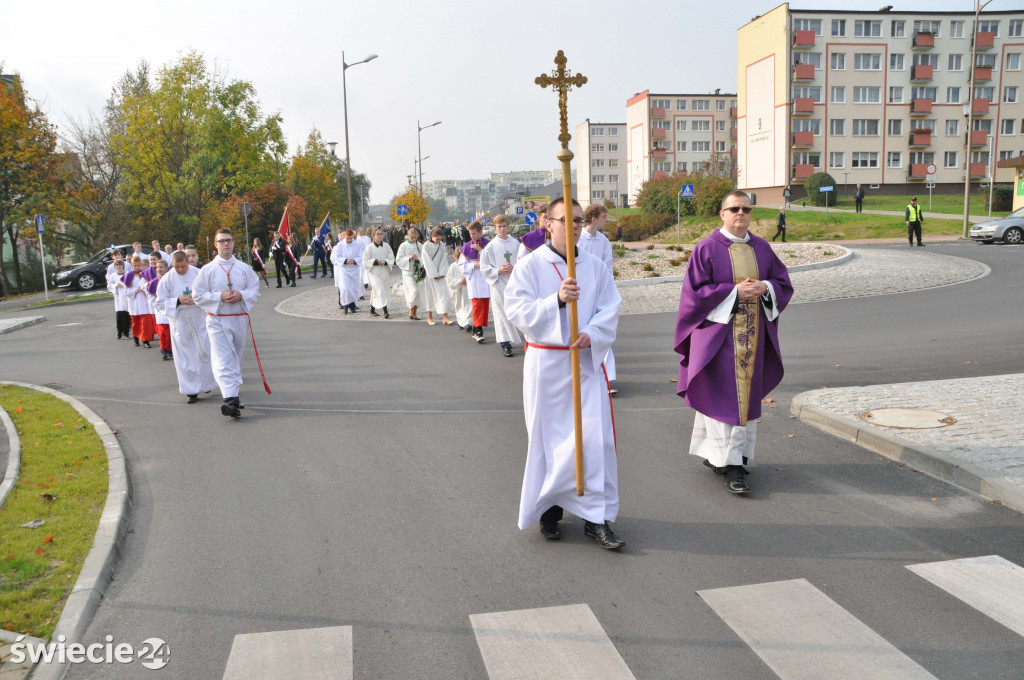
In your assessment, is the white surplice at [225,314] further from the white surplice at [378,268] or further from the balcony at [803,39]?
the balcony at [803,39]

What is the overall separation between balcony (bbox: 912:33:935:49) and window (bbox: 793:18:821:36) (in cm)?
776

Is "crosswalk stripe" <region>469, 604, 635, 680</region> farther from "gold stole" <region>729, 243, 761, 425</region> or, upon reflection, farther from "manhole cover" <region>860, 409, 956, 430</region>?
"manhole cover" <region>860, 409, 956, 430</region>

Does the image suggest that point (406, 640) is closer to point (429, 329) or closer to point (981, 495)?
A: point (981, 495)

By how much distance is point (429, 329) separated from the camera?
661 inches

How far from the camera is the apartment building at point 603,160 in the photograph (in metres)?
120

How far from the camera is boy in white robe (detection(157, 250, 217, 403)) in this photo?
33.7 feet

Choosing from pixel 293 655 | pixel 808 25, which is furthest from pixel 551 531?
pixel 808 25

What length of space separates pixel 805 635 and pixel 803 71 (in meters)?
64.9

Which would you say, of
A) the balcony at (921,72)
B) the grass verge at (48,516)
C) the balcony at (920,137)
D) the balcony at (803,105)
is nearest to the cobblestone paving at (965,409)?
the grass verge at (48,516)

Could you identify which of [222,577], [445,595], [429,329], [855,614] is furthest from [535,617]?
[429,329]

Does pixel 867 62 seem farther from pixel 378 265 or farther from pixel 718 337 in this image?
pixel 718 337

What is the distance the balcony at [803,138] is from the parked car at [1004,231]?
106ft

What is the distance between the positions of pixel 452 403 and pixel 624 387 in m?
2.10

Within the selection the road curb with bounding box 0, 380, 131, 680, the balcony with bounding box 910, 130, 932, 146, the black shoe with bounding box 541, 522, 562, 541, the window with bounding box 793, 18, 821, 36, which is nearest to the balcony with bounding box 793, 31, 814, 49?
the window with bounding box 793, 18, 821, 36
